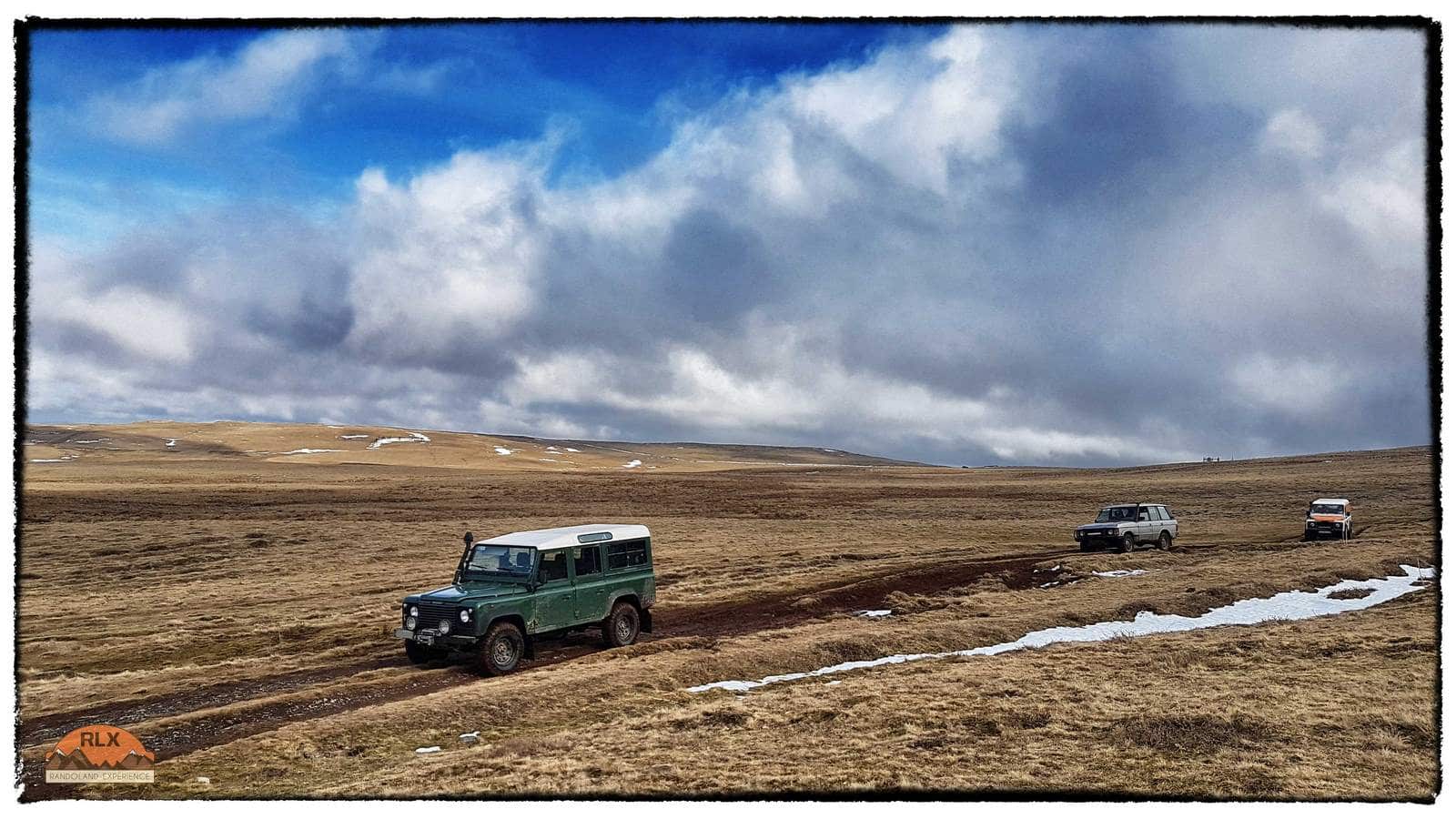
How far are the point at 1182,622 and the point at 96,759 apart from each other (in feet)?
69.2

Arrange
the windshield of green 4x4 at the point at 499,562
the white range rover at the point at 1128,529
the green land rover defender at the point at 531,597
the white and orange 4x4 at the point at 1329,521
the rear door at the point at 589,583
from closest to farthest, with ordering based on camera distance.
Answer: the green land rover defender at the point at 531,597
the windshield of green 4x4 at the point at 499,562
the rear door at the point at 589,583
the white range rover at the point at 1128,529
the white and orange 4x4 at the point at 1329,521

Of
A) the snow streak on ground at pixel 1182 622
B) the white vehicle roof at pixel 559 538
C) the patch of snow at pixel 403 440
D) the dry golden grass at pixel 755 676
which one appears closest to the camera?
the dry golden grass at pixel 755 676

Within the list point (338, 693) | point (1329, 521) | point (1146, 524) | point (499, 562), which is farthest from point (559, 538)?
point (1329, 521)

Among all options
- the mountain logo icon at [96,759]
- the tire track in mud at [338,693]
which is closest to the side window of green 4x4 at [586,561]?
the tire track in mud at [338,693]

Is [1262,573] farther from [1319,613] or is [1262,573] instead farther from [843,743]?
[843,743]

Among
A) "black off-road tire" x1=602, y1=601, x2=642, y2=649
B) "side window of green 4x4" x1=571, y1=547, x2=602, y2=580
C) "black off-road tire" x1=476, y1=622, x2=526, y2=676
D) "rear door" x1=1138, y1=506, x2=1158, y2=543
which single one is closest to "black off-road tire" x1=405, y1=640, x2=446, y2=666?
"black off-road tire" x1=476, y1=622, x2=526, y2=676

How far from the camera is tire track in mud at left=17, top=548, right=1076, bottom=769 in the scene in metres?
12.3

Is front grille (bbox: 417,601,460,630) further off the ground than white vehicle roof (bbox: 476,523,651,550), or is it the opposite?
white vehicle roof (bbox: 476,523,651,550)

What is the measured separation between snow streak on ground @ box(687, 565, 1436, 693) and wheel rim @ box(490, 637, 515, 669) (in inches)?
155

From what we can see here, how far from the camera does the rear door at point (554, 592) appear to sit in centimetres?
1714

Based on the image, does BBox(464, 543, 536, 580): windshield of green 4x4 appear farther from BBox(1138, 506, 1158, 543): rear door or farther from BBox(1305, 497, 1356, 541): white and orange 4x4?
BBox(1305, 497, 1356, 541): white and orange 4x4

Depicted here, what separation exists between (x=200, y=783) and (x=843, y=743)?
7.46 meters

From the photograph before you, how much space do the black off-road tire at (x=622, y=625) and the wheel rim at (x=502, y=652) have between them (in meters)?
2.48

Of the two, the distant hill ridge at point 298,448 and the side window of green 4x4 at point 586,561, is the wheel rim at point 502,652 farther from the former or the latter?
the distant hill ridge at point 298,448
